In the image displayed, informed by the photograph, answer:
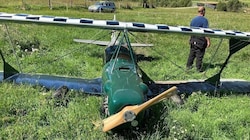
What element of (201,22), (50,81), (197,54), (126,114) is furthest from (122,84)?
(201,22)

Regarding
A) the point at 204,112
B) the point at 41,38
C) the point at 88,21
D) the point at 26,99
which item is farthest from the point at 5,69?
the point at 41,38

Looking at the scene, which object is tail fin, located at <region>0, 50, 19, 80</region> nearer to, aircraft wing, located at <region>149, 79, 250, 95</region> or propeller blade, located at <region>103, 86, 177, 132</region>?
aircraft wing, located at <region>149, 79, 250, 95</region>

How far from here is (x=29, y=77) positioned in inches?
336

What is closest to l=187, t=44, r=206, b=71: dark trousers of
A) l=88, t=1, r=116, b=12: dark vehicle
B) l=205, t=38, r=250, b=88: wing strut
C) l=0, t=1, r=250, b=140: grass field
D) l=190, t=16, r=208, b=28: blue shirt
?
l=0, t=1, r=250, b=140: grass field

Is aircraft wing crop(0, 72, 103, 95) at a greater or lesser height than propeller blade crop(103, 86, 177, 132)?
lesser

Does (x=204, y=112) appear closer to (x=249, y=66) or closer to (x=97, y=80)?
(x=97, y=80)

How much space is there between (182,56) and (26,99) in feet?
24.4

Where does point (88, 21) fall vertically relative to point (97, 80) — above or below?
above

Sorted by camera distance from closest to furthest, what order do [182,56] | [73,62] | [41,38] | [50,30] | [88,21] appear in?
[88,21] < [73,62] < [182,56] < [41,38] < [50,30]

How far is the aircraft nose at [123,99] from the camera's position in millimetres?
5309

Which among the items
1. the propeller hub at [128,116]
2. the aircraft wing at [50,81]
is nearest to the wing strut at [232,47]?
the aircraft wing at [50,81]

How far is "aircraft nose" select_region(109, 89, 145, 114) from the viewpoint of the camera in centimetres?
531

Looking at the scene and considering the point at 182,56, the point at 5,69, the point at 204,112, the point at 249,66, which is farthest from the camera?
the point at 182,56

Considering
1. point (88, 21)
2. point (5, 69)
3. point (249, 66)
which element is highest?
point (88, 21)
